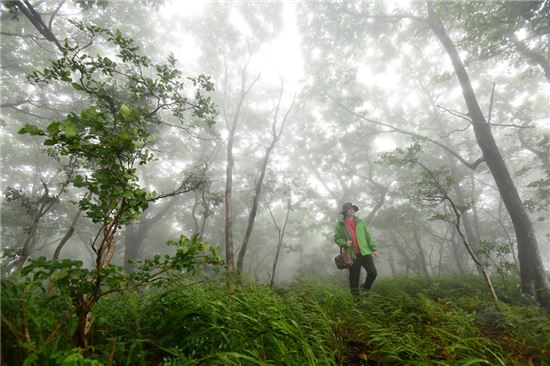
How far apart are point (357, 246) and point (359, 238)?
0.60 ft

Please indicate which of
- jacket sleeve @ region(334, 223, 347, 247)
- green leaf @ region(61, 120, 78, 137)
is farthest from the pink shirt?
green leaf @ region(61, 120, 78, 137)

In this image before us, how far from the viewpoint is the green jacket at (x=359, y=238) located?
5570 mm

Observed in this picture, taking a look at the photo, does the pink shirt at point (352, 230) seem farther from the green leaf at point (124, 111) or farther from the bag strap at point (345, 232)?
the green leaf at point (124, 111)

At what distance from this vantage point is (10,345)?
1512 mm

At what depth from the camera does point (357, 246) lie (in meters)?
5.56

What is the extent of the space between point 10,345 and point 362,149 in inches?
707

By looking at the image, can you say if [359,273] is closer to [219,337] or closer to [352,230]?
[352,230]

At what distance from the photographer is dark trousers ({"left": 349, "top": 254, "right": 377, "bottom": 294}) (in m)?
5.33

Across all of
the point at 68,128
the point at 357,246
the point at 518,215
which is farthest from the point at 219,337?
the point at 518,215

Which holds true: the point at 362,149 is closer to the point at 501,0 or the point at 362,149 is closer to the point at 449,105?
the point at 449,105

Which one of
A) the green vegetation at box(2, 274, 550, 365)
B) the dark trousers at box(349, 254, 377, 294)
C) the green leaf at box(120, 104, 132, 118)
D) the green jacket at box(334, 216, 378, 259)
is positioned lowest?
the green vegetation at box(2, 274, 550, 365)

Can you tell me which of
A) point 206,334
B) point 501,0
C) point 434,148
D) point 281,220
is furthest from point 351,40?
point 281,220

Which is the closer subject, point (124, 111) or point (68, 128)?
point (68, 128)

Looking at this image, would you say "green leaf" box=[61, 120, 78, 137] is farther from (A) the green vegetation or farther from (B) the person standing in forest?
(B) the person standing in forest
